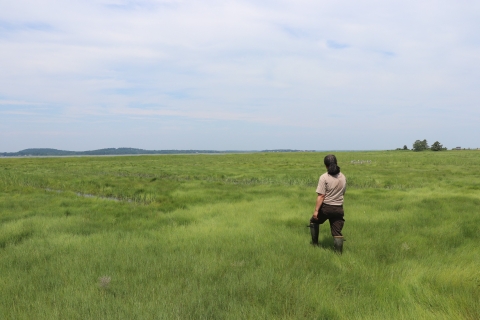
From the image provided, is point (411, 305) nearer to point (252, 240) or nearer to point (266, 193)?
point (252, 240)

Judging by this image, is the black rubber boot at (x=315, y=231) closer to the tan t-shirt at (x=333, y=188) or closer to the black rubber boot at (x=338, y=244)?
the black rubber boot at (x=338, y=244)

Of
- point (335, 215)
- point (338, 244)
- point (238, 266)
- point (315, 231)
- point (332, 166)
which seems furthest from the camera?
point (315, 231)

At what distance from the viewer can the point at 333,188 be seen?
20.3ft

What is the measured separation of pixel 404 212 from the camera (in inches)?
415

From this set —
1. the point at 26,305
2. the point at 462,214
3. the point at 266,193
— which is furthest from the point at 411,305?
the point at 266,193

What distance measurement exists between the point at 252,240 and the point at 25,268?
15.1ft

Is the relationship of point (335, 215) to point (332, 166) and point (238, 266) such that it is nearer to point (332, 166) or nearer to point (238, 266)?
point (332, 166)

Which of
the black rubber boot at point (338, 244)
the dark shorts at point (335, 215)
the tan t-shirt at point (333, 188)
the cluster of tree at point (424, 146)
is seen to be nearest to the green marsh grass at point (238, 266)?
the black rubber boot at point (338, 244)

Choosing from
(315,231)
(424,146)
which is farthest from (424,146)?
(315,231)

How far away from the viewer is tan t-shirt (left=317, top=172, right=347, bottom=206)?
6.17m

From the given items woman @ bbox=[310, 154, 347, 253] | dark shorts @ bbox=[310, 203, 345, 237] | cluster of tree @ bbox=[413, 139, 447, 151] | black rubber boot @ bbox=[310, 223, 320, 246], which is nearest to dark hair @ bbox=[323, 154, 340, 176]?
woman @ bbox=[310, 154, 347, 253]

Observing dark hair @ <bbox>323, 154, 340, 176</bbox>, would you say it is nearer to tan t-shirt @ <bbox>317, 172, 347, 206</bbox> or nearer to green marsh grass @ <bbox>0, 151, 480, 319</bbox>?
tan t-shirt @ <bbox>317, 172, 347, 206</bbox>

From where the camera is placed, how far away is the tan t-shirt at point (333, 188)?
6.17m

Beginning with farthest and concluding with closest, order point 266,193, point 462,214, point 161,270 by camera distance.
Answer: point 266,193, point 462,214, point 161,270
